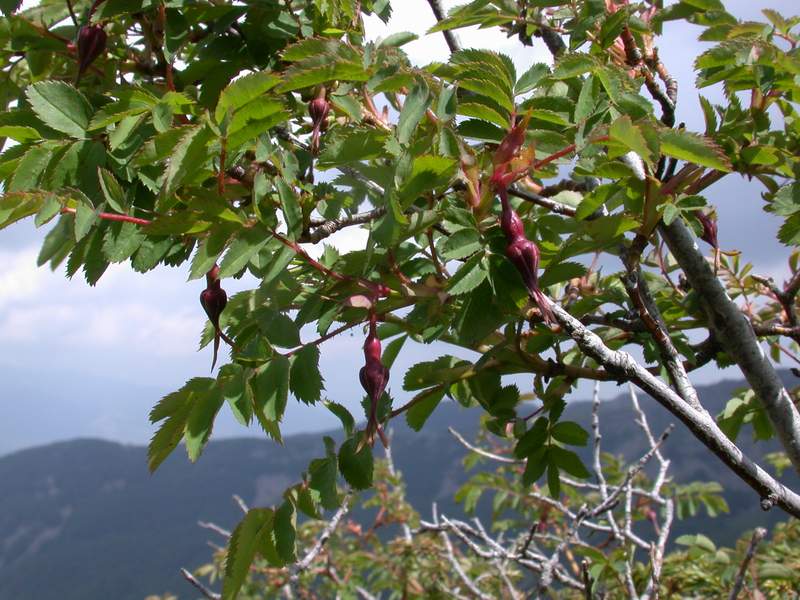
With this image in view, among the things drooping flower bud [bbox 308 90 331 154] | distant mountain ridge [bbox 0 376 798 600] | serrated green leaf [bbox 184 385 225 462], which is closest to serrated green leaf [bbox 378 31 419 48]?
drooping flower bud [bbox 308 90 331 154]

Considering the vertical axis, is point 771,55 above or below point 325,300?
above

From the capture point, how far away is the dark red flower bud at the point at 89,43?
49.8 inches

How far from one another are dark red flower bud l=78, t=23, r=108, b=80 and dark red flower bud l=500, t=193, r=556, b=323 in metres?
0.80

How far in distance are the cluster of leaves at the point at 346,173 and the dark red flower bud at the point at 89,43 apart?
3 cm

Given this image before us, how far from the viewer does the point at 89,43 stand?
4.19 ft

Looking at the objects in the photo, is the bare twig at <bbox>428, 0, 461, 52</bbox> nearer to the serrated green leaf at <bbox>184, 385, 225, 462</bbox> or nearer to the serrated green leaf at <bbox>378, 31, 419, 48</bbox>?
the serrated green leaf at <bbox>378, 31, 419, 48</bbox>

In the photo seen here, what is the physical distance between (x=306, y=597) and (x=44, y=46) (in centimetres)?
480

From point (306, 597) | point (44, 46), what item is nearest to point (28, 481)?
point (306, 597)

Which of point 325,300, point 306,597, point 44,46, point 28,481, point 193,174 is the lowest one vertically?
point 28,481

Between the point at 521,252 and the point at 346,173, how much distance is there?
1.67 feet

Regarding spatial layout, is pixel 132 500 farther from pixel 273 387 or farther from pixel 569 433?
pixel 273 387

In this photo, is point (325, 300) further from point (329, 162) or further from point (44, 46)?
point (44, 46)

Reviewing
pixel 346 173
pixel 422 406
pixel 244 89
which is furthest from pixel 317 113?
pixel 422 406

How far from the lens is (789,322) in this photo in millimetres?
1851
